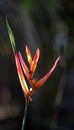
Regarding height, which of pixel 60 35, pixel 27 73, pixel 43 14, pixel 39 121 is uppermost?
pixel 27 73

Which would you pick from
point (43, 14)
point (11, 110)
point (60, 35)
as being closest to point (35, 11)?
point (43, 14)

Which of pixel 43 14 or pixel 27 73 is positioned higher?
pixel 27 73

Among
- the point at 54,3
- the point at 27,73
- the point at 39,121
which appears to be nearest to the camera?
the point at 27,73

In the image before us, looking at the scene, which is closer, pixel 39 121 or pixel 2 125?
pixel 2 125

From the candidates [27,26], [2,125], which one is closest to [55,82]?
[2,125]

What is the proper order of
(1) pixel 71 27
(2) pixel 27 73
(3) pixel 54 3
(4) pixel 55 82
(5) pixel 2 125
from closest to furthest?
1. (2) pixel 27 73
2. (3) pixel 54 3
3. (1) pixel 71 27
4. (5) pixel 2 125
5. (4) pixel 55 82

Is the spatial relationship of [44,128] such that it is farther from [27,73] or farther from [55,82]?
[27,73]

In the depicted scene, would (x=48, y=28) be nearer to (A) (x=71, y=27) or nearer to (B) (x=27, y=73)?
(A) (x=71, y=27)
